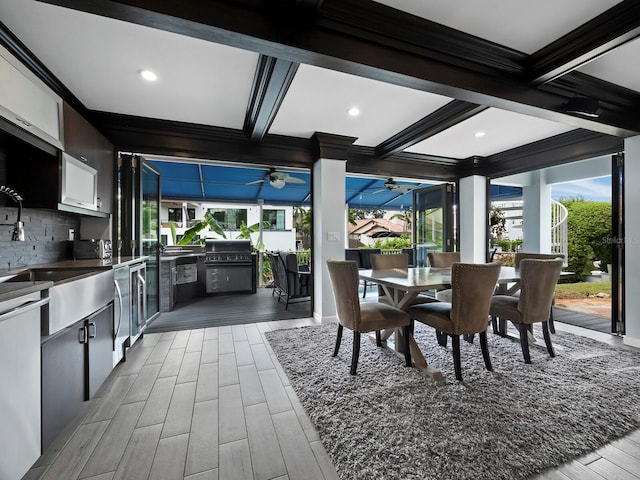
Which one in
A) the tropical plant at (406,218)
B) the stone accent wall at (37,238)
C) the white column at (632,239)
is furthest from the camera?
the tropical plant at (406,218)

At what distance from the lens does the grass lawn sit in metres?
5.75

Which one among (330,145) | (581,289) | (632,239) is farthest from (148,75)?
(581,289)

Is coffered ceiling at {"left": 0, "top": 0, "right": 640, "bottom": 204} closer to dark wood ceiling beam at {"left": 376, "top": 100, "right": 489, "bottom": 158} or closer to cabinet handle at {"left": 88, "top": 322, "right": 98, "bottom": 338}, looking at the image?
dark wood ceiling beam at {"left": 376, "top": 100, "right": 489, "bottom": 158}

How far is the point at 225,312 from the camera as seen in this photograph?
443 centimetres

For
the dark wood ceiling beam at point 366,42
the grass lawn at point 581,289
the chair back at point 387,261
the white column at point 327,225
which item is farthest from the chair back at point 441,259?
the grass lawn at point 581,289

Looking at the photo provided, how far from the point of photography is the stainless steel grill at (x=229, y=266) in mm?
5668

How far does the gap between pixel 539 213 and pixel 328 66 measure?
6.48 meters

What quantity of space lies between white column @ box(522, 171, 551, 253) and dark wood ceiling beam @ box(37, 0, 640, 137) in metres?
4.68

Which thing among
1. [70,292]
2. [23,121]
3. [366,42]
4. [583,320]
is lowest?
[583,320]

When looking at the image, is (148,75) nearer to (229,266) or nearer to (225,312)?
(225,312)

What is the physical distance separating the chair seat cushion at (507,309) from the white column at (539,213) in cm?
451

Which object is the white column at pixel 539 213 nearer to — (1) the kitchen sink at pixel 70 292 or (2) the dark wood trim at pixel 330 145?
(2) the dark wood trim at pixel 330 145

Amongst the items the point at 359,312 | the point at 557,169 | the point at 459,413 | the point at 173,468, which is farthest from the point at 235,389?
the point at 557,169

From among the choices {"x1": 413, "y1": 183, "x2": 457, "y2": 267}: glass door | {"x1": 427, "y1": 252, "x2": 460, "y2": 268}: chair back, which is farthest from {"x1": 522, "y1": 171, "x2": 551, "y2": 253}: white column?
{"x1": 427, "y1": 252, "x2": 460, "y2": 268}: chair back
